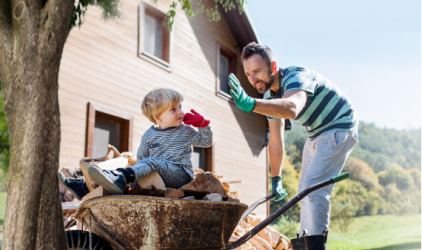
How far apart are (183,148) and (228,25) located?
913 cm

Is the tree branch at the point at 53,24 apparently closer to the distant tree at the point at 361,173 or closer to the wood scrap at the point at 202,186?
the wood scrap at the point at 202,186

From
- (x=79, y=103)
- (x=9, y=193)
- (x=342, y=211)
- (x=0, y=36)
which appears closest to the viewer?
(x=9, y=193)

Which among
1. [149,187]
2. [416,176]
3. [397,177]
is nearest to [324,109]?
[149,187]

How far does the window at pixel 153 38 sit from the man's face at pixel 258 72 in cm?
520

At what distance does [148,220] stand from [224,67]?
9.60 metres

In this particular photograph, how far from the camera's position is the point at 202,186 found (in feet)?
8.69

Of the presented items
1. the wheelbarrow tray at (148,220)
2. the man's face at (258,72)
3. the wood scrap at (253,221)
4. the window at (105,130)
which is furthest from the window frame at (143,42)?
the wheelbarrow tray at (148,220)

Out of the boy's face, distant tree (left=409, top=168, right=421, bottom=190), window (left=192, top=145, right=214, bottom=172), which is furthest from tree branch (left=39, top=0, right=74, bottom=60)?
distant tree (left=409, top=168, right=421, bottom=190)

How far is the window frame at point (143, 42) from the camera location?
8.29 m

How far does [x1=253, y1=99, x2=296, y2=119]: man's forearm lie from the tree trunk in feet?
4.18

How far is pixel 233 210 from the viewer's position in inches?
104

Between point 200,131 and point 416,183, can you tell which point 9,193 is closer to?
point 200,131

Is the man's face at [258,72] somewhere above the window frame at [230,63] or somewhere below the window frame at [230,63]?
below

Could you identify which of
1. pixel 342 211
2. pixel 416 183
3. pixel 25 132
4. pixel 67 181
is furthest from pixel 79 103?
pixel 416 183
